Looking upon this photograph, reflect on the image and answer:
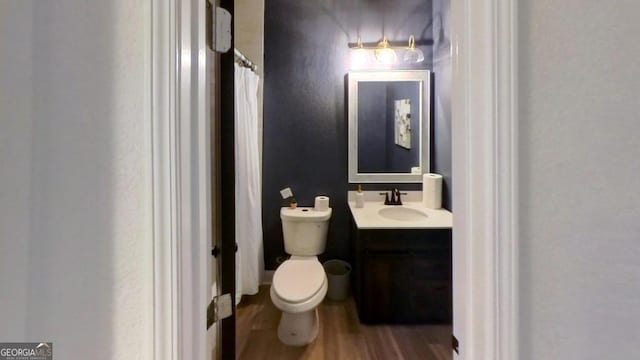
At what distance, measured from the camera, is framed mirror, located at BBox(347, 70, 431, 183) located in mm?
2980

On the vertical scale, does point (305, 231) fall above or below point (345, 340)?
above

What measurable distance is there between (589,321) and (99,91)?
1211 mm

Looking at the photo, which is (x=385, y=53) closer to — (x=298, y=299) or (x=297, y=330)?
(x=298, y=299)

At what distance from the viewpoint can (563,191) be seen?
746 mm

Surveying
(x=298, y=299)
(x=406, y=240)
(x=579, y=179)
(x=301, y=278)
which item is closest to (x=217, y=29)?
(x=579, y=179)

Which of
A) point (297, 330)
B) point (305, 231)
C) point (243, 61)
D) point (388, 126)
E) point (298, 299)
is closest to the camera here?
point (298, 299)

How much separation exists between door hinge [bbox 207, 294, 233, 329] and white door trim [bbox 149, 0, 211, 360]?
0.43ft

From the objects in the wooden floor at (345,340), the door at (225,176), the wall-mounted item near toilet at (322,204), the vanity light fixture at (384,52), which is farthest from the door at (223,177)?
the vanity light fixture at (384,52)

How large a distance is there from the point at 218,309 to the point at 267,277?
2.23 metres

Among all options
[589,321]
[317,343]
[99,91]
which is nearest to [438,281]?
[317,343]

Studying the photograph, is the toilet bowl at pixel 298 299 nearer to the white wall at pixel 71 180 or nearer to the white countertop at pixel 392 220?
the white countertop at pixel 392 220

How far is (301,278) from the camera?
232 centimetres

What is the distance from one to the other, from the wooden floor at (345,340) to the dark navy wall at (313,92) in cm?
66

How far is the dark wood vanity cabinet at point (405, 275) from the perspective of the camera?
238 cm
